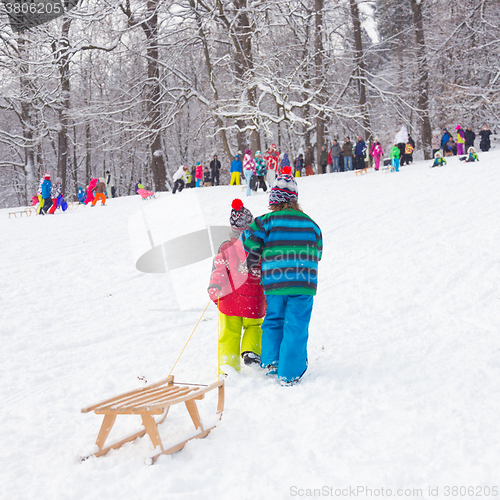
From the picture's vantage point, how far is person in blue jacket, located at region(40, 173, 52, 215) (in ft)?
53.0

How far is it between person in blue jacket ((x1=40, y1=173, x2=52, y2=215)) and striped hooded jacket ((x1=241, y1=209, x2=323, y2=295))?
13970 millimetres

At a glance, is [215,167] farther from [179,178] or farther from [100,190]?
[100,190]

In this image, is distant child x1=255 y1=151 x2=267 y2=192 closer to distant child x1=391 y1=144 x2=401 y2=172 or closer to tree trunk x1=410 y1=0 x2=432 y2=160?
distant child x1=391 y1=144 x2=401 y2=172

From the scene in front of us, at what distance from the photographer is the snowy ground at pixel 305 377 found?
2.72m

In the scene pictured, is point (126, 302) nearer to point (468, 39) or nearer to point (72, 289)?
point (72, 289)

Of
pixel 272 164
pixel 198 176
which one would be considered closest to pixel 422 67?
pixel 272 164

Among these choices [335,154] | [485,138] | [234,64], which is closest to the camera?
[234,64]

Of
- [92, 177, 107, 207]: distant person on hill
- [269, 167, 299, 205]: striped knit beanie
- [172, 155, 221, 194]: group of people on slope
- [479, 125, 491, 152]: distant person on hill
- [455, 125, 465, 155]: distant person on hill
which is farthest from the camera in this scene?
[479, 125, 491, 152]: distant person on hill

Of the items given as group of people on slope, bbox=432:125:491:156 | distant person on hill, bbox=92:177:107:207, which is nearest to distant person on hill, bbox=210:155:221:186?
distant person on hill, bbox=92:177:107:207

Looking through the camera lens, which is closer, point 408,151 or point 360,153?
point 408,151

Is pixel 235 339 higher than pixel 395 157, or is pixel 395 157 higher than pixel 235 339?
pixel 395 157

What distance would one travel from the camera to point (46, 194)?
16359 millimetres

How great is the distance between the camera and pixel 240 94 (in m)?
18.9
